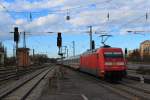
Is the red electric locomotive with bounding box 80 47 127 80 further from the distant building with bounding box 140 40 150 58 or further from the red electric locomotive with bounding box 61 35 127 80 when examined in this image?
the distant building with bounding box 140 40 150 58

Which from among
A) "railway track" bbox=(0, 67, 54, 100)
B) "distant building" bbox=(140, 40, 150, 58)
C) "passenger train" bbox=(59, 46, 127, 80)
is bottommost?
"railway track" bbox=(0, 67, 54, 100)

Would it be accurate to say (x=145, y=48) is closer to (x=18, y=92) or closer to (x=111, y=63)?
(x=111, y=63)

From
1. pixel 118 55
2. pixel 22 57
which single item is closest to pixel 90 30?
pixel 22 57

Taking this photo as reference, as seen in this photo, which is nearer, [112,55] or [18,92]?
[18,92]

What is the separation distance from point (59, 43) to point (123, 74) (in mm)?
12115

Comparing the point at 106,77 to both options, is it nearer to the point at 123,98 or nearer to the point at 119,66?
the point at 119,66

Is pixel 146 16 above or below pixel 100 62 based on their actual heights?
above

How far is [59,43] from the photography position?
1863 inches

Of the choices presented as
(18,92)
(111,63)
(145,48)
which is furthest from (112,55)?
(145,48)

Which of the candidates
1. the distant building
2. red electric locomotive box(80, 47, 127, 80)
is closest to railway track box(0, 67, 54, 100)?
red electric locomotive box(80, 47, 127, 80)

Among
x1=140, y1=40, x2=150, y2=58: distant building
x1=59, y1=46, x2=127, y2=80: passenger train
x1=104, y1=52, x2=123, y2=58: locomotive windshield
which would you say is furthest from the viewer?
x1=140, y1=40, x2=150, y2=58: distant building

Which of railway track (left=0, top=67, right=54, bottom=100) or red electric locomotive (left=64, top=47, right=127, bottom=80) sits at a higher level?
red electric locomotive (left=64, top=47, right=127, bottom=80)

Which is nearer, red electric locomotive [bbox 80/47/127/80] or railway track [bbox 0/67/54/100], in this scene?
railway track [bbox 0/67/54/100]

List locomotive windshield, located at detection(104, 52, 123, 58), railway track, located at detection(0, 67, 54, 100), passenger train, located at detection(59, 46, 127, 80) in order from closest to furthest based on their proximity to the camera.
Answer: railway track, located at detection(0, 67, 54, 100)
passenger train, located at detection(59, 46, 127, 80)
locomotive windshield, located at detection(104, 52, 123, 58)
